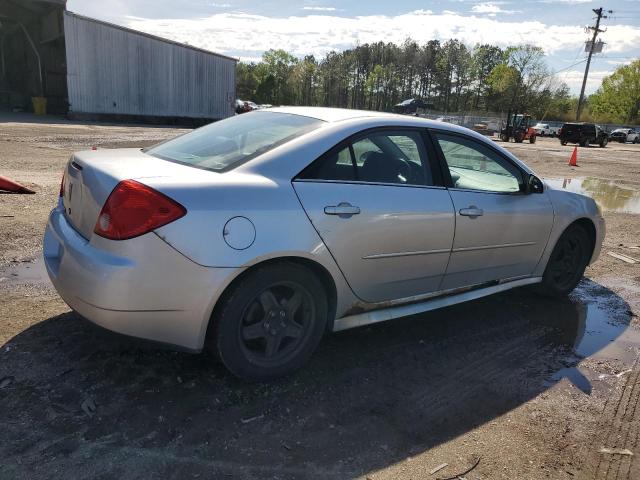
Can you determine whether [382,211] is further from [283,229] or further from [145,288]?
[145,288]

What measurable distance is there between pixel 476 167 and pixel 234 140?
6.74 ft

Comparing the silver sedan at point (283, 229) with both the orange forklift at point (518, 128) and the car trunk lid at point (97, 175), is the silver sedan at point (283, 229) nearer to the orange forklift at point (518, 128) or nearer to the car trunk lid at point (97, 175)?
the car trunk lid at point (97, 175)

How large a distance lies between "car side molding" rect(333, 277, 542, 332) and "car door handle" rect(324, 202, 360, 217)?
27.2 inches

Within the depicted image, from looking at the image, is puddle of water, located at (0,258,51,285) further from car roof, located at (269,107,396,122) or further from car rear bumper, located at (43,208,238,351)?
car roof, located at (269,107,396,122)

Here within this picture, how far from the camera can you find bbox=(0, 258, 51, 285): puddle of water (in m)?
4.27

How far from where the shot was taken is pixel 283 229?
2.79 m

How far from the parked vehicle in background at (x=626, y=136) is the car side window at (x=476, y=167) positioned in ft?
198

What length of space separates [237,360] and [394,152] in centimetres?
179

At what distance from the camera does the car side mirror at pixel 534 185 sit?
4.21m

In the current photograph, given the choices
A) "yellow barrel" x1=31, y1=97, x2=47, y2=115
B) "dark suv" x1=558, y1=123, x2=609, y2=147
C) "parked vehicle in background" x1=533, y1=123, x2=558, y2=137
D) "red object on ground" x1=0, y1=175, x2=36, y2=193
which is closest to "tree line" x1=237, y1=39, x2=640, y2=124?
"parked vehicle in background" x1=533, y1=123, x2=558, y2=137

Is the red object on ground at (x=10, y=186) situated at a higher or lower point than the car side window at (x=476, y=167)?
lower

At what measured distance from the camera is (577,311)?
4.68 meters

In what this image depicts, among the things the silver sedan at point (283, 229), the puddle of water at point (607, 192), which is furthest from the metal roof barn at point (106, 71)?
the silver sedan at point (283, 229)

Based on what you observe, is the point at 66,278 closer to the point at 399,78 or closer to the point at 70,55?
the point at 70,55
